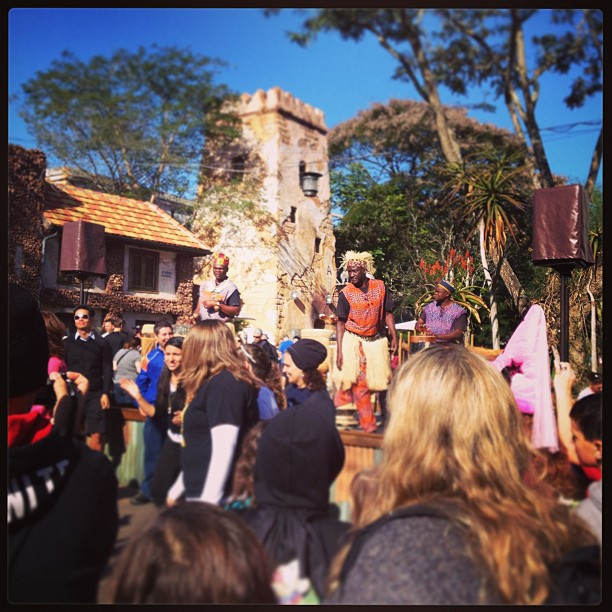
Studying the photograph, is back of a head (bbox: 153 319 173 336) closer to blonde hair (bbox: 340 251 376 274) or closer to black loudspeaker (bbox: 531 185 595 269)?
blonde hair (bbox: 340 251 376 274)

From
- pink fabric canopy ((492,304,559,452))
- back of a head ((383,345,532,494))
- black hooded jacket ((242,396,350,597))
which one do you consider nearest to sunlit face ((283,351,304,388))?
black hooded jacket ((242,396,350,597))

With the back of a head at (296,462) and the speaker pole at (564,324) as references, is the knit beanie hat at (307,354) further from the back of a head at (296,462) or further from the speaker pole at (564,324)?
the speaker pole at (564,324)

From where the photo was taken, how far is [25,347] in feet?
6.92

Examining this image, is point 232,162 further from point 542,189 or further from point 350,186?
point 542,189

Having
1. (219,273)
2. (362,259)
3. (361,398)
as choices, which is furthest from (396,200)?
(361,398)

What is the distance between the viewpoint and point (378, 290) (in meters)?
3.85

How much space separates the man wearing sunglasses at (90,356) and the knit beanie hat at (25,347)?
1595 millimetres

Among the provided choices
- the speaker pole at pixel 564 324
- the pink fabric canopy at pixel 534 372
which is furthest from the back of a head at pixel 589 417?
the speaker pole at pixel 564 324

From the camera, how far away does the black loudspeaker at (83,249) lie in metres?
3.62

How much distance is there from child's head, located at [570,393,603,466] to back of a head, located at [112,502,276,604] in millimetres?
1756

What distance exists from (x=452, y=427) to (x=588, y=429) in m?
1.19

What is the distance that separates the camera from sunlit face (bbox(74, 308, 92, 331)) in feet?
12.4

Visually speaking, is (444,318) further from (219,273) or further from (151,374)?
(151,374)

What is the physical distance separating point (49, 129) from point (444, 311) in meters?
2.49
